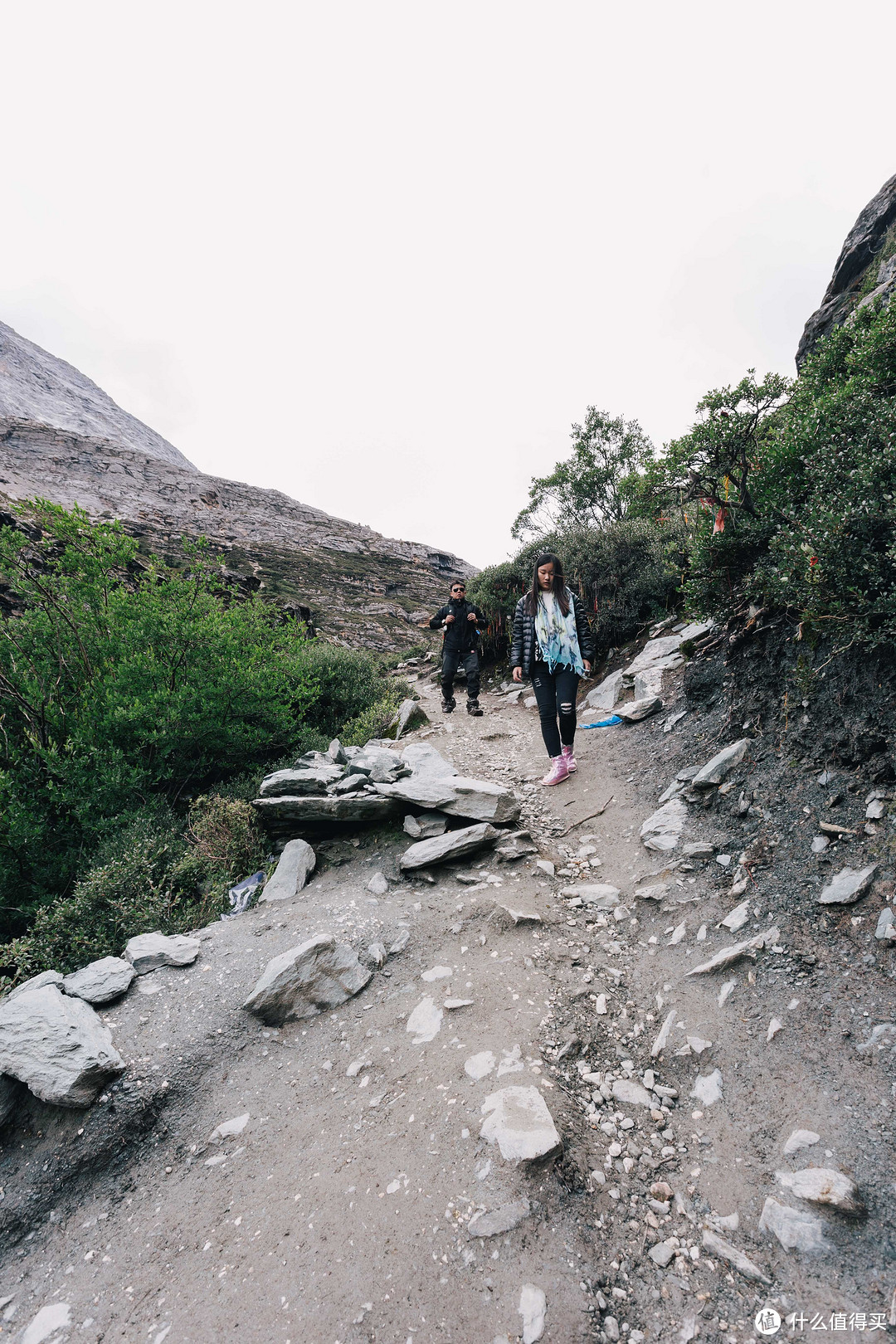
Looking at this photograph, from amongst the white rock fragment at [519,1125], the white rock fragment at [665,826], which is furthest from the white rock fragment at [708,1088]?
the white rock fragment at [665,826]

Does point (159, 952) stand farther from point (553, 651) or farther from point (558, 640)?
point (558, 640)

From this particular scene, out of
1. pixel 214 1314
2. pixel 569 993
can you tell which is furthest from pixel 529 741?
pixel 214 1314

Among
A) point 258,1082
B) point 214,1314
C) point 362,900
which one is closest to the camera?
point 214,1314

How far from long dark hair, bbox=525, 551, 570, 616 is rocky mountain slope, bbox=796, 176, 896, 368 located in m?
21.3

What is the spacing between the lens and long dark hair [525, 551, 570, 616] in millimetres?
5941

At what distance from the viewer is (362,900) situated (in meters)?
4.41

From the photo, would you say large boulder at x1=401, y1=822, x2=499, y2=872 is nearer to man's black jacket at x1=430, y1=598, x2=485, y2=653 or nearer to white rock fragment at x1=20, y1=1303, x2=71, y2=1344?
white rock fragment at x1=20, y1=1303, x2=71, y2=1344

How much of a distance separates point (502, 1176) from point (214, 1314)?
1.19 meters

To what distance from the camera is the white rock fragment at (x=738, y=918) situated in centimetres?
319

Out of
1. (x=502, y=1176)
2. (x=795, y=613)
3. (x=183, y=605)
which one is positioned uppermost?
(x=183, y=605)

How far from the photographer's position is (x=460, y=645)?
33.2 ft

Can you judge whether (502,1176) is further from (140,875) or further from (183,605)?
(183,605)

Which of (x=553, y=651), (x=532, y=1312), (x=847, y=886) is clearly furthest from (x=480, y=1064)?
(x=553, y=651)

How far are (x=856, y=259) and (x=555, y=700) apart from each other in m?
28.5
